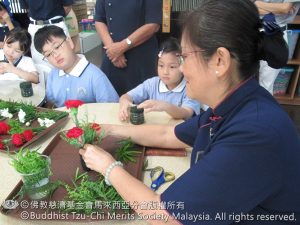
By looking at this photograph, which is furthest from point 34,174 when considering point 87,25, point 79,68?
point 87,25

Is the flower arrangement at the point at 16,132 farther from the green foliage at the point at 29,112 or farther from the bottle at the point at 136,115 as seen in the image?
Result: the bottle at the point at 136,115

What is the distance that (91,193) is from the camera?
0.90m

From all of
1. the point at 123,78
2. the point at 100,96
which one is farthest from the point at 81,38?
the point at 100,96

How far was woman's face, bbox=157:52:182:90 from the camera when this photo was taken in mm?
1677

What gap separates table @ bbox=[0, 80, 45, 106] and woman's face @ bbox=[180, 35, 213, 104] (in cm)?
121

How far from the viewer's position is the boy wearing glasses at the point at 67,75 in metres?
1.85

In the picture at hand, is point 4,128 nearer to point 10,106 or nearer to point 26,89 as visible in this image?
point 10,106

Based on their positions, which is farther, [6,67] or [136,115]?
[6,67]

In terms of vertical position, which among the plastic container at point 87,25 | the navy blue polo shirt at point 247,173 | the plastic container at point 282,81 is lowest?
the plastic container at point 282,81

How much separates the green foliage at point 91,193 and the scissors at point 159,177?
150 mm

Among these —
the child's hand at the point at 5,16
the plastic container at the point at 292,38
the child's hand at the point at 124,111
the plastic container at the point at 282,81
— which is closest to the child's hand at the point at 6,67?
the child's hand at the point at 124,111

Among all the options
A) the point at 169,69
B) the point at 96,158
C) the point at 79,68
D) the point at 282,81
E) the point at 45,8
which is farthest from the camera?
the point at 282,81

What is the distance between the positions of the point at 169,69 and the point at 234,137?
107 cm

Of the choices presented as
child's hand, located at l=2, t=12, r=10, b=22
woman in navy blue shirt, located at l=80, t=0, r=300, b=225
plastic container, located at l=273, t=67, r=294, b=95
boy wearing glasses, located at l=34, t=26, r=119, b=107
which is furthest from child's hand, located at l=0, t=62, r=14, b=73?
plastic container, located at l=273, t=67, r=294, b=95
